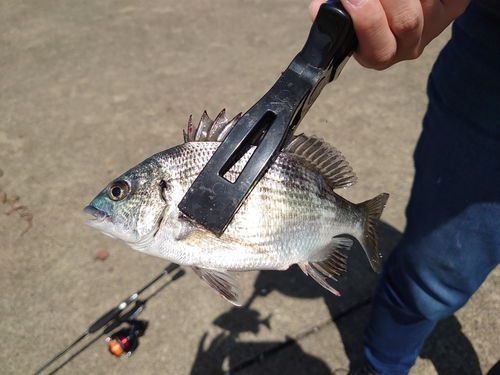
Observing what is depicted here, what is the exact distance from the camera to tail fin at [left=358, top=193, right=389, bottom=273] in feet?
3.85

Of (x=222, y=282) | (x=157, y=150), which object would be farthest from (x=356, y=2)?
(x=157, y=150)

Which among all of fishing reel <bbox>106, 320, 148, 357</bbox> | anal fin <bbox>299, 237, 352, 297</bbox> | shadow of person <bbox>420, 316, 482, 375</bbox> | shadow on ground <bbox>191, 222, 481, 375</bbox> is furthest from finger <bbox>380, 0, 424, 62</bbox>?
fishing reel <bbox>106, 320, 148, 357</bbox>

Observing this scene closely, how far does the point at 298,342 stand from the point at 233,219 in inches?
49.3

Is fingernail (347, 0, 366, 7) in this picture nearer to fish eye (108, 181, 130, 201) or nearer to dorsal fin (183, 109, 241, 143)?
dorsal fin (183, 109, 241, 143)

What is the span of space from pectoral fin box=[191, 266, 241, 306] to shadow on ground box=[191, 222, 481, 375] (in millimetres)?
1068

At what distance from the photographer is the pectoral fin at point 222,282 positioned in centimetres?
99

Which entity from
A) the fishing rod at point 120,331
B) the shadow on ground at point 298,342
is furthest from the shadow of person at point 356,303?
the fishing rod at point 120,331

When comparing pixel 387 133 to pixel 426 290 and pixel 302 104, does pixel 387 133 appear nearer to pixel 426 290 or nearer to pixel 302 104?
pixel 426 290

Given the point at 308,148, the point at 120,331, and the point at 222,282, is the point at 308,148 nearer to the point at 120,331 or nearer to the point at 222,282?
the point at 222,282

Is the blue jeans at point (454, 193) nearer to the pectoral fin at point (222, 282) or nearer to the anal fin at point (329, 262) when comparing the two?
the anal fin at point (329, 262)

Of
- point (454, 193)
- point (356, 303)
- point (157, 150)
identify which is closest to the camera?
point (454, 193)

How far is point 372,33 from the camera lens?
3.08 ft

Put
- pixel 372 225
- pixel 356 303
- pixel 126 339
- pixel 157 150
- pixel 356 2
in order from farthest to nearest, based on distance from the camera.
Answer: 1. pixel 157 150
2. pixel 356 303
3. pixel 126 339
4. pixel 372 225
5. pixel 356 2

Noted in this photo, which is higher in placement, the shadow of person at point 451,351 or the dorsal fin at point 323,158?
the dorsal fin at point 323,158
